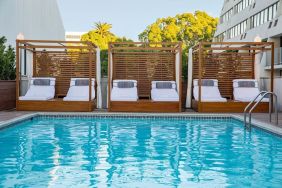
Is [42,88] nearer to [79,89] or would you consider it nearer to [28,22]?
[79,89]

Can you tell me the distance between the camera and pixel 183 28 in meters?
50.8

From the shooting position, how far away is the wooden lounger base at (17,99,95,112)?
1369 centimetres

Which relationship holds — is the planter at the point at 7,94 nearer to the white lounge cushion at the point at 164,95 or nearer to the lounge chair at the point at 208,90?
the white lounge cushion at the point at 164,95

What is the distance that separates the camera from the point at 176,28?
5016 centimetres

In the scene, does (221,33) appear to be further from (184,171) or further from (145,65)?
(184,171)

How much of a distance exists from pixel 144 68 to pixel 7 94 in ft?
15.9

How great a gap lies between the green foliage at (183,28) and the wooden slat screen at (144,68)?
3358 cm

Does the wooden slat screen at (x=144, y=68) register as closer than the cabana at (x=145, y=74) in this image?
No

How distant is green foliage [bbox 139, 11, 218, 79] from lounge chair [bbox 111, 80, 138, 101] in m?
35.2

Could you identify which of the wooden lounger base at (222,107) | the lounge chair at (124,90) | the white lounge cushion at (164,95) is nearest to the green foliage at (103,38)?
the lounge chair at (124,90)

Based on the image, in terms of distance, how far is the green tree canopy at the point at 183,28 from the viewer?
4959 cm

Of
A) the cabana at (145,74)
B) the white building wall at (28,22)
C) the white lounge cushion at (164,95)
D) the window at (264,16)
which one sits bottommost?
the white lounge cushion at (164,95)

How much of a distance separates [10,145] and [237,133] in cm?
483

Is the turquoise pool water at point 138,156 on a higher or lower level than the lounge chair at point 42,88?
lower
